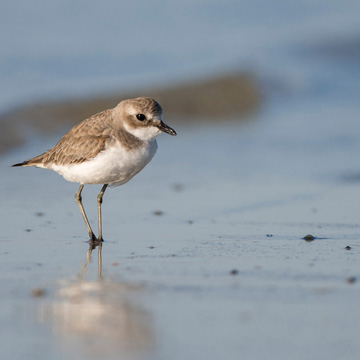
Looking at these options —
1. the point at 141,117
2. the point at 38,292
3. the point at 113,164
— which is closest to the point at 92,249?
the point at 113,164

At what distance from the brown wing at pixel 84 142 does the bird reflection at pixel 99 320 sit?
1402 millimetres

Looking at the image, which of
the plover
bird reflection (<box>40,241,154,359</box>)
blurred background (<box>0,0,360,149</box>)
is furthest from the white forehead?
blurred background (<box>0,0,360,149</box>)

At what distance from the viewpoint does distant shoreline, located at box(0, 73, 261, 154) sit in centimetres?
1052

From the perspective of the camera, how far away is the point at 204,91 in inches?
513

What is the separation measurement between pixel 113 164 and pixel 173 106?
6.27m

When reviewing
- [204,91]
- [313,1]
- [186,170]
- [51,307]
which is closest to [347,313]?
[51,307]

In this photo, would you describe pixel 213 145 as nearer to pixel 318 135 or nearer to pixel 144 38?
pixel 318 135

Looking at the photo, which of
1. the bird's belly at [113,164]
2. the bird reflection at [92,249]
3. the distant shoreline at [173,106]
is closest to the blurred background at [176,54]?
the distant shoreline at [173,106]

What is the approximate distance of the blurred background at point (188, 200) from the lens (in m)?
4.05

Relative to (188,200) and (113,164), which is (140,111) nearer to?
(113,164)

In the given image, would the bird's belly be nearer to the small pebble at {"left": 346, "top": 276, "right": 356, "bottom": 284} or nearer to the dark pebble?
the dark pebble

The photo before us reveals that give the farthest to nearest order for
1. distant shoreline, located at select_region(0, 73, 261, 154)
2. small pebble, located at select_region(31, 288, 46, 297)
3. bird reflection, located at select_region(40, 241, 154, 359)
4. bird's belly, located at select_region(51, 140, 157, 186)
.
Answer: distant shoreline, located at select_region(0, 73, 261, 154) → bird's belly, located at select_region(51, 140, 157, 186) → small pebble, located at select_region(31, 288, 46, 297) → bird reflection, located at select_region(40, 241, 154, 359)

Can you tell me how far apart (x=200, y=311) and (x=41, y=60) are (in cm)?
1099

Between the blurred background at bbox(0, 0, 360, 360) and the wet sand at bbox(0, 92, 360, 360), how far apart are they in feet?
0.05
